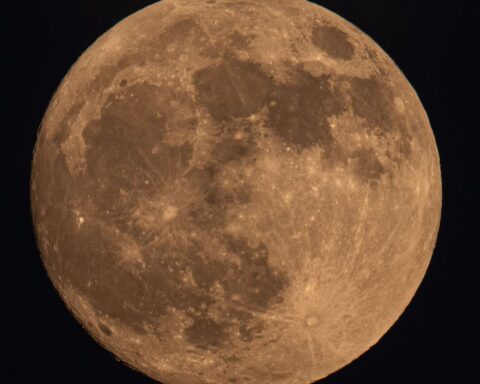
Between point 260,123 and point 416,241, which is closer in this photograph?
point 260,123

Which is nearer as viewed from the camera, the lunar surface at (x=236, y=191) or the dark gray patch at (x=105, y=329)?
the lunar surface at (x=236, y=191)

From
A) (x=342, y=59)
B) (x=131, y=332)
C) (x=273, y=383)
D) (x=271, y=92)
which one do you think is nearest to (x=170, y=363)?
(x=131, y=332)

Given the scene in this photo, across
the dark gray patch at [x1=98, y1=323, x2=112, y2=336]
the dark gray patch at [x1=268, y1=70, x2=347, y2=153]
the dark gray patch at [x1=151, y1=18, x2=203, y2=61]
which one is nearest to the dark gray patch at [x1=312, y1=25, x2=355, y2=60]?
the dark gray patch at [x1=268, y1=70, x2=347, y2=153]

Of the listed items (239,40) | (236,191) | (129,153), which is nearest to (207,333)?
(236,191)

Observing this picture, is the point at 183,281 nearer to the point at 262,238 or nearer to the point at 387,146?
the point at 262,238

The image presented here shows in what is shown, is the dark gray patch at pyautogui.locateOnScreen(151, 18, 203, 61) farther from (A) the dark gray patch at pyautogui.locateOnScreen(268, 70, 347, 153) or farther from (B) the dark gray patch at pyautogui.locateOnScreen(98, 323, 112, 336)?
(B) the dark gray patch at pyautogui.locateOnScreen(98, 323, 112, 336)

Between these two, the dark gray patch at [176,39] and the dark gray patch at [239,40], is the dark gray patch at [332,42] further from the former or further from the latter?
the dark gray patch at [176,39]

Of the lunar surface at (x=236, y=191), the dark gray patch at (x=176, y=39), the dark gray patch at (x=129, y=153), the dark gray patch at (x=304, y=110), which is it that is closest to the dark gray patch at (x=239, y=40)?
the lunar surface at (x=236, y=191)
